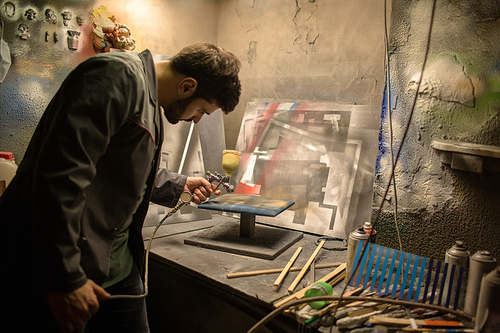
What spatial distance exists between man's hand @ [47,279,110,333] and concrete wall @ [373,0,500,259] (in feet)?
5.22

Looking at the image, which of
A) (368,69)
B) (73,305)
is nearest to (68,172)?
(73,305)

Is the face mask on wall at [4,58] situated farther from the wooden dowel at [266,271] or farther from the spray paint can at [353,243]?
the spray paint can at [353,243]

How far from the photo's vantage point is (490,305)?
3.85ft

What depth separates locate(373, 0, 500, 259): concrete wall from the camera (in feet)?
5.37

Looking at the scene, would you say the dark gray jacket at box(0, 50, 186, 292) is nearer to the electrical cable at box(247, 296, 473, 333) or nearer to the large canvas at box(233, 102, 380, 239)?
the electrical cable at box(247, 296, 473, 333)

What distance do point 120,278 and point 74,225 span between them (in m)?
0.52

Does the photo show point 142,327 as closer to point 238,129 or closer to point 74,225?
point 74,225

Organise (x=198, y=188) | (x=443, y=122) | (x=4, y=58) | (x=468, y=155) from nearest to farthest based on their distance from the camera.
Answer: (x=468, y=155), (x=443, y=122), (x=198, y=188), (x=4, y=58)

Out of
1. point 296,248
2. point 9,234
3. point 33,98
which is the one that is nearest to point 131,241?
point 9,234

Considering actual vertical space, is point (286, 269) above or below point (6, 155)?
below

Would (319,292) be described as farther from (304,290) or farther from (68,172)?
(68,172)

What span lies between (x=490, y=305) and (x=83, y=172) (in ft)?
4.57

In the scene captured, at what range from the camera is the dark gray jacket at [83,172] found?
928mm

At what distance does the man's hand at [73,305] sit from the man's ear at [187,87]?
77cm
